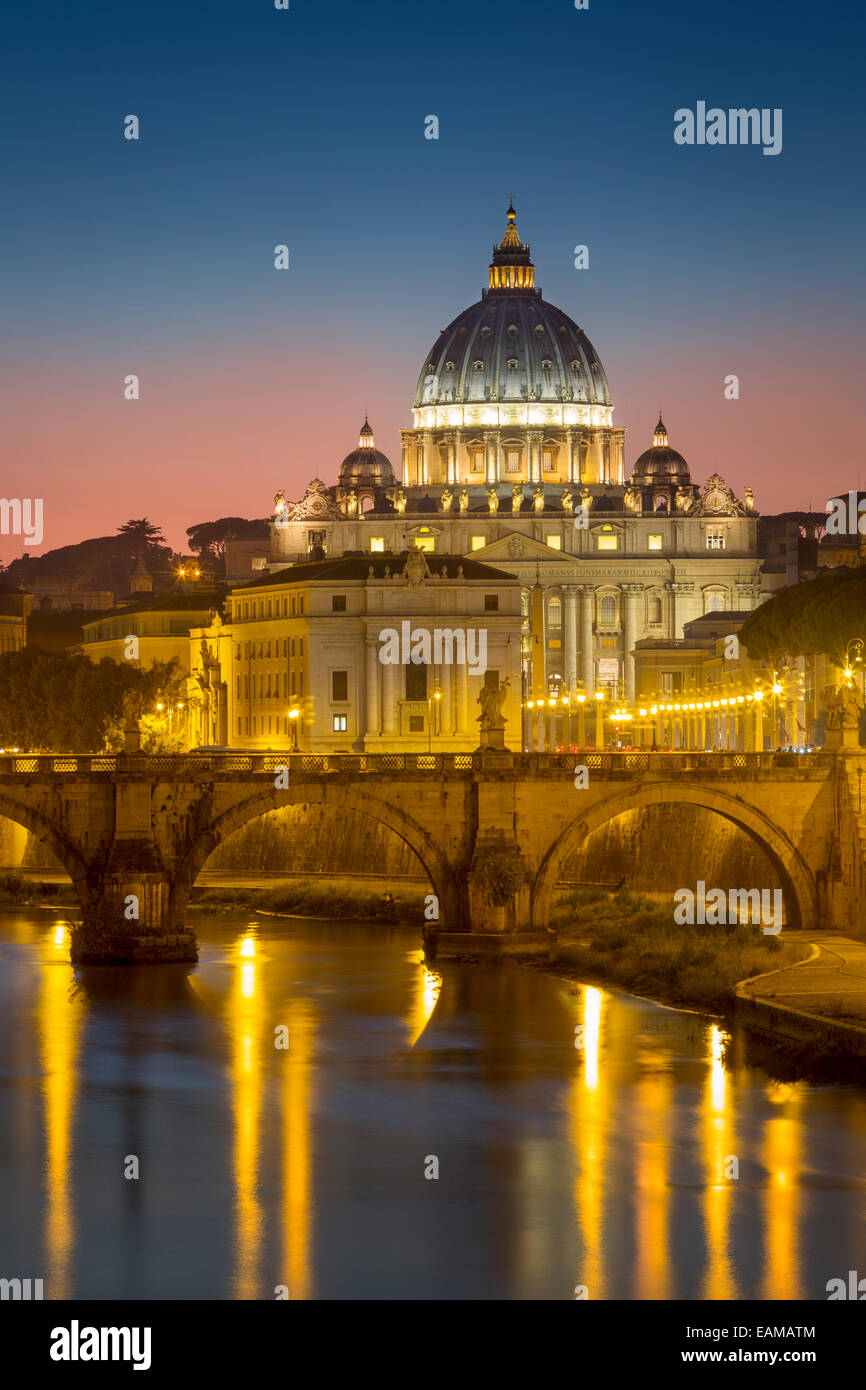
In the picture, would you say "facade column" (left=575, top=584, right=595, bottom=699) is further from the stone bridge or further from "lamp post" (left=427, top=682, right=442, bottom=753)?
the stone bridge

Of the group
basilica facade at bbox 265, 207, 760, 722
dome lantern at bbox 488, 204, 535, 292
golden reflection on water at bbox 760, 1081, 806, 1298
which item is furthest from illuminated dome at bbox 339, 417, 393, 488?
golden reflection on water at bbox 760, 1081, 806, 1298

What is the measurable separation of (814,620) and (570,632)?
9535cm

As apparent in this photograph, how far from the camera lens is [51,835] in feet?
173

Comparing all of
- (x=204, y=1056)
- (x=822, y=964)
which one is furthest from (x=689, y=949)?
(x=204, y=1056)

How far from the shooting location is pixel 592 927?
57344 millimetres

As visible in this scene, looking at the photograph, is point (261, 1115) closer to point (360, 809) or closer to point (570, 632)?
point (360, 809)

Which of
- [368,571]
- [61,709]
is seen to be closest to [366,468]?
[368,571]

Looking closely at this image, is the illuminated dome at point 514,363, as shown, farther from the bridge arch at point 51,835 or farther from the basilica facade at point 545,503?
the bridge arch at point 51,835

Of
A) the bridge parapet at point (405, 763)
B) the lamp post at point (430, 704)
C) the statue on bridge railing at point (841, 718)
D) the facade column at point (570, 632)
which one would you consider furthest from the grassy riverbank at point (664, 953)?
the facade column at point (570, 632)

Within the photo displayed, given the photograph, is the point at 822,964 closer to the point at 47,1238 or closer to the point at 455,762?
the point at 455,762

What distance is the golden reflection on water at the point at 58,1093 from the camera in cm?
3144

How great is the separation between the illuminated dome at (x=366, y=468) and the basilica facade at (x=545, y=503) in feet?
0.50

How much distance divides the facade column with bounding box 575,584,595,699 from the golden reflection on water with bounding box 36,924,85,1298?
108 metres

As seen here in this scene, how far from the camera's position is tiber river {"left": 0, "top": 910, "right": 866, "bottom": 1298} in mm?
30641
